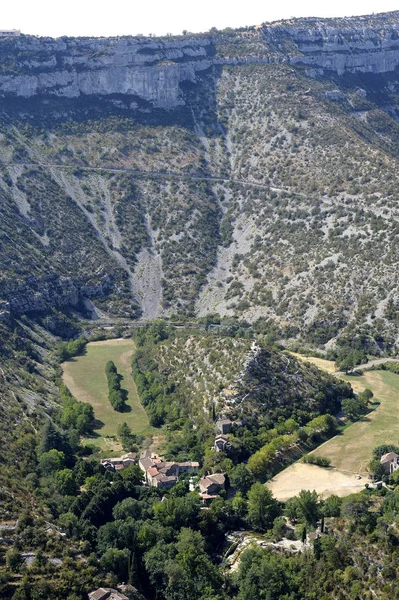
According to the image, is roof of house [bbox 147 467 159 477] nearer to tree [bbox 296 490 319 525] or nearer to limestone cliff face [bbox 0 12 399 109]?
tree [bbox 296 490 319 525]

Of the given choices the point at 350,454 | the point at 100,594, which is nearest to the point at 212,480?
the point at 350,454

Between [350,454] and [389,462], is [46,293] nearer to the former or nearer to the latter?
[350,454]

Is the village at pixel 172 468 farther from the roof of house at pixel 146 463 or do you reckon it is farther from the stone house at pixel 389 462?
the stone house at pixel 389 462

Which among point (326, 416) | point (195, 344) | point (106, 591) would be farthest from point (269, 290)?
point (106, 591)

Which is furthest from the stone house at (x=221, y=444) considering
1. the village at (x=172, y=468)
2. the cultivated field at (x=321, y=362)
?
the cultivated field at (x=321, y=362)

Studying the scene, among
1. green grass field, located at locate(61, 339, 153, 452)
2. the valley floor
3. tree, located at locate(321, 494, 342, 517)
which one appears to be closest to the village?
the valley floor
